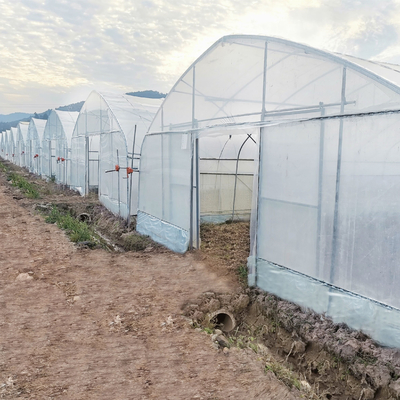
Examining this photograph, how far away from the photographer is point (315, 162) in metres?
5.52

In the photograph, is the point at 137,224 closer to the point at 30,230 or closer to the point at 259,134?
the point at 30,230

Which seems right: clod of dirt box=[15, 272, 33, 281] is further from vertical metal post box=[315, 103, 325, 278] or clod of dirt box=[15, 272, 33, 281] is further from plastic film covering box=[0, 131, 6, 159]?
plastic film covering box=[0, 131, 6, 159]

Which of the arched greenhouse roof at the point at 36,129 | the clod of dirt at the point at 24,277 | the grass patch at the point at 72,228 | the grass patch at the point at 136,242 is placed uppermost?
the arched greenhouse roof at the point at 36,129

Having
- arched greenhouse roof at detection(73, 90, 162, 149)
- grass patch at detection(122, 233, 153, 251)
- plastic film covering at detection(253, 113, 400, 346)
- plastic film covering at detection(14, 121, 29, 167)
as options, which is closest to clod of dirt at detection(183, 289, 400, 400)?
plastic film covering at detection(253, 113, 400, 346)

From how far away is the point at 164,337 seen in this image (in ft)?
16.2

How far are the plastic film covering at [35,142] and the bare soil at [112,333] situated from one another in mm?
21017

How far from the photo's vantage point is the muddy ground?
3.90 meters

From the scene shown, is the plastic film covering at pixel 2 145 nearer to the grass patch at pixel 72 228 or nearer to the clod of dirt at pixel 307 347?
the grass patch at pixel 72 228

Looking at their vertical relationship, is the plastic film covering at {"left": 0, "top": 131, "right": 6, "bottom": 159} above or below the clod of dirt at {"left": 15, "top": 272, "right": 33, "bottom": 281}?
above

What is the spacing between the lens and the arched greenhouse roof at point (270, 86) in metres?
5.03

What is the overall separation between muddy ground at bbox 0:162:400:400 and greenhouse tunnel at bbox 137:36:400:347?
0.50 m

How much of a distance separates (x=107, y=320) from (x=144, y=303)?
2.51 feet

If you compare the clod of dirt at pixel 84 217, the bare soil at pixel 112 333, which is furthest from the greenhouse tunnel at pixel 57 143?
the bare soil at pixel 112 333

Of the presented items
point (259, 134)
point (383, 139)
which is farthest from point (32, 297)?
point (383, 139)
